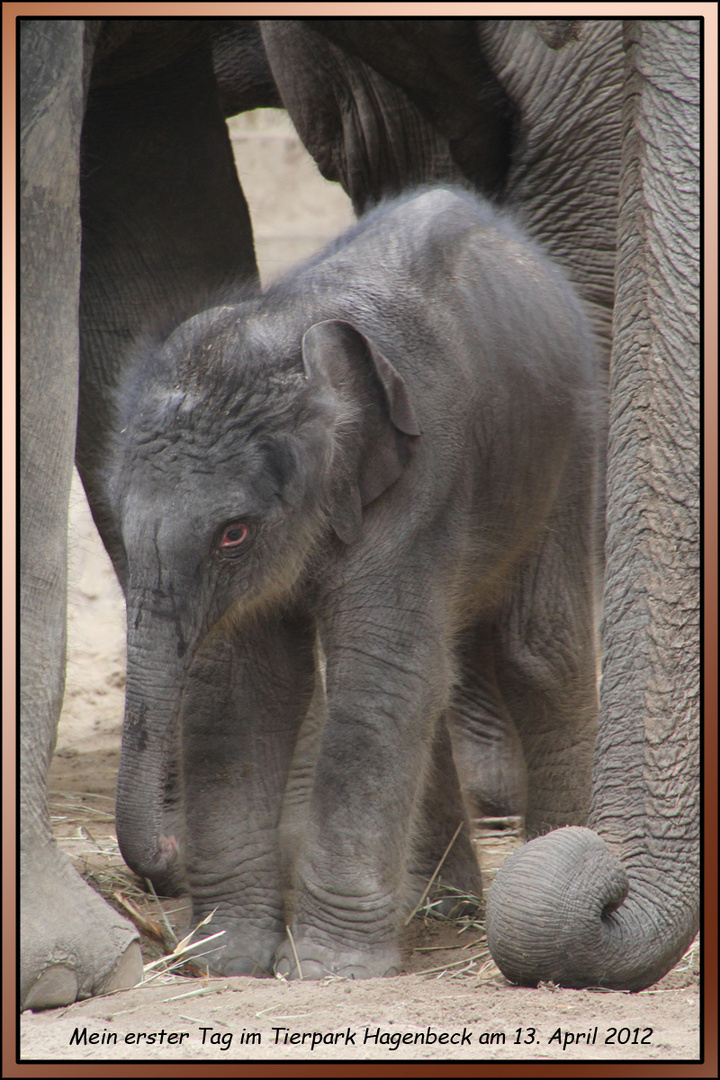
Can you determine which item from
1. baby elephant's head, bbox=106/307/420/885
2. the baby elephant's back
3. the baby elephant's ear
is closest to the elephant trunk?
baby elephant's head, bbox=106/307/420/885

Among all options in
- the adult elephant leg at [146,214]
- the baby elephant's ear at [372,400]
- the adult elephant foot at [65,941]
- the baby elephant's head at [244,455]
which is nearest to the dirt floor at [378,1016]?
the adult elephant foot at [65,941]

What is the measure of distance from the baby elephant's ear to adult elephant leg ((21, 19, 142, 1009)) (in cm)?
48

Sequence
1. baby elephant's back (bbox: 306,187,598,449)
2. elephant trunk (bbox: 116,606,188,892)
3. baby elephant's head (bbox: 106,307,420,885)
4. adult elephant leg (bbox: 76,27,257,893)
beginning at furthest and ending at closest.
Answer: adult elephant leg (bbox: 76,27,257,893) → baby elephant's back (bbox: 306,187,598,449) → baby elephant's head (bbox: 106,307,420,885) → elephant trunk (bbox: 116,606,188,892)

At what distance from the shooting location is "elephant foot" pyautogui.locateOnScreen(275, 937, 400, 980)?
2.33 meters

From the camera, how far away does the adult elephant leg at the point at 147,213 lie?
3.67m

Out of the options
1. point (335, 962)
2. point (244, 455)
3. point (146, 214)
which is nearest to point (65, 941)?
point (335, 962)

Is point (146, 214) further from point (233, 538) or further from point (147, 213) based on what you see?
point (233, 538)

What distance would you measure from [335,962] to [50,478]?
35.3 inches

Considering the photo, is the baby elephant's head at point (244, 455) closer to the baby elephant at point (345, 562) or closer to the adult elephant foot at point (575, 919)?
the baby elephant at point (345, 562)

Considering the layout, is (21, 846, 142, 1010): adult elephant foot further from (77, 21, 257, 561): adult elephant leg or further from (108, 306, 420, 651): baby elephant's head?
(77, 21, 257, 561): adult elephant leg

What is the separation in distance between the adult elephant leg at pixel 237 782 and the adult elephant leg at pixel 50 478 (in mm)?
461

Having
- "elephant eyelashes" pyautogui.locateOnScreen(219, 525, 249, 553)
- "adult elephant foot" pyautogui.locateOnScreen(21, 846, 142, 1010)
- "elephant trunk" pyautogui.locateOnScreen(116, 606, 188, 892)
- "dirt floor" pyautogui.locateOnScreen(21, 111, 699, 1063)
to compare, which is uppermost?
"elephant eyelashes" pyautogui.locateOnScreen(219, 525, 249, 553)
